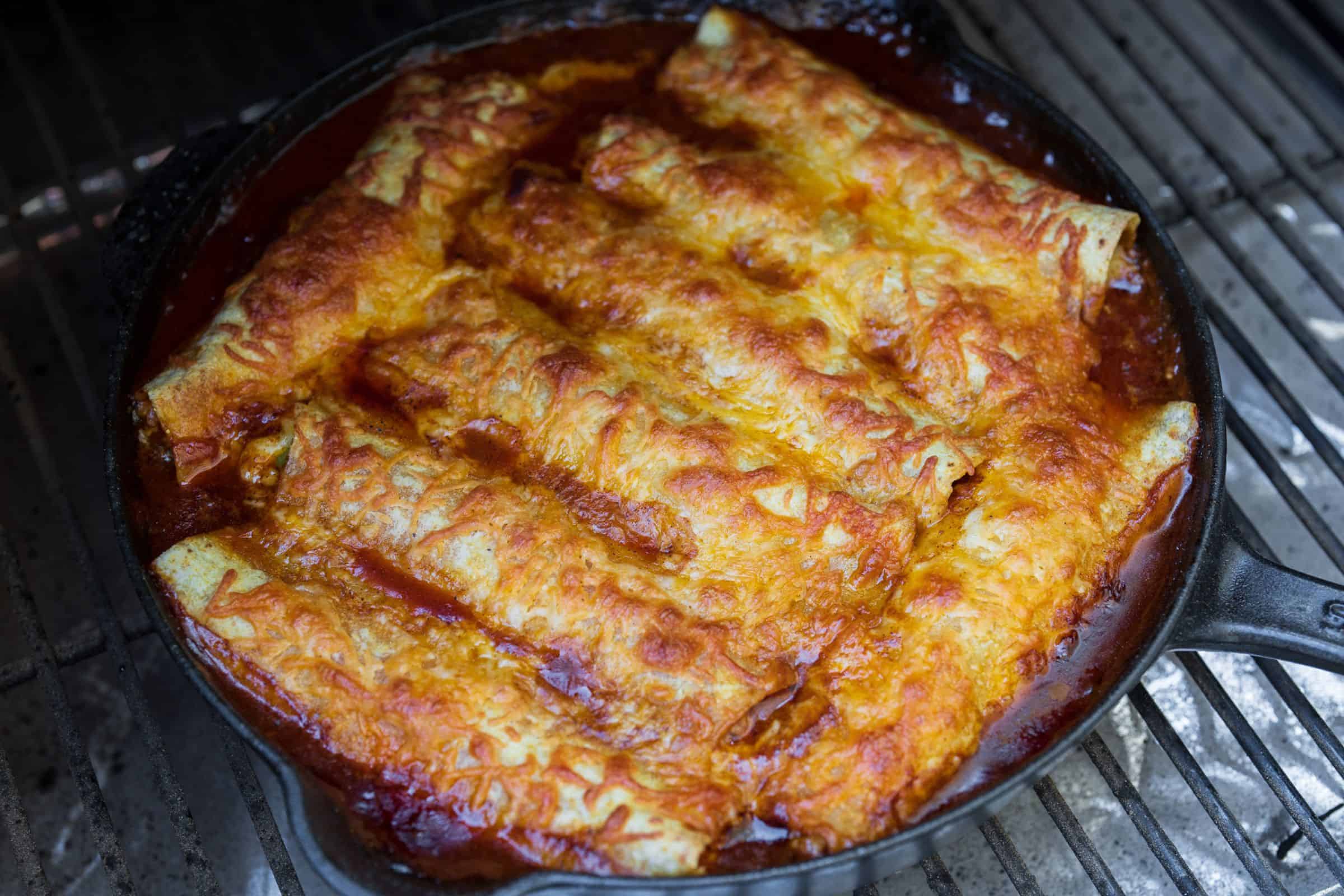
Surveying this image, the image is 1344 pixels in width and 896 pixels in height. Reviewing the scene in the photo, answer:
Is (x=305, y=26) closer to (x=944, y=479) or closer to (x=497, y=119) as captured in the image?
(x=497, y=119)

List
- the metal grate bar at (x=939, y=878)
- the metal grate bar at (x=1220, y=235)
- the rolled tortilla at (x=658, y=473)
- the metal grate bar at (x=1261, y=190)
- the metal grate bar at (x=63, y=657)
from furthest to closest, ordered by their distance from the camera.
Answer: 1. the metal grate bar at (x=1261, y=190)
2. the metal grate bar at (x=1220, y=235)
3. the metal grate bar at (x=63, y=657)
4. the metal grate bar at (x=939, y=878)
5. the rolled tortilla at (x=658, y=473)

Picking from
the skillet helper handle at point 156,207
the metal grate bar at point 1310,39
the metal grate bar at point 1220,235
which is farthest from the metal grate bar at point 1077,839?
the metal grate bar at point 1310,39

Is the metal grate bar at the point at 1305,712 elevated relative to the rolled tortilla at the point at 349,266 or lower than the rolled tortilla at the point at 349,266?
lower

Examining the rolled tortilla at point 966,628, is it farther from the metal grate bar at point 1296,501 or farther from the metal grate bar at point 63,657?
the metal grate bar at point 63,657

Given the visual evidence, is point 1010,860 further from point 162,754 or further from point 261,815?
point 162,754

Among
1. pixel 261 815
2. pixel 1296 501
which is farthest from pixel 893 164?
pixel 261 815
